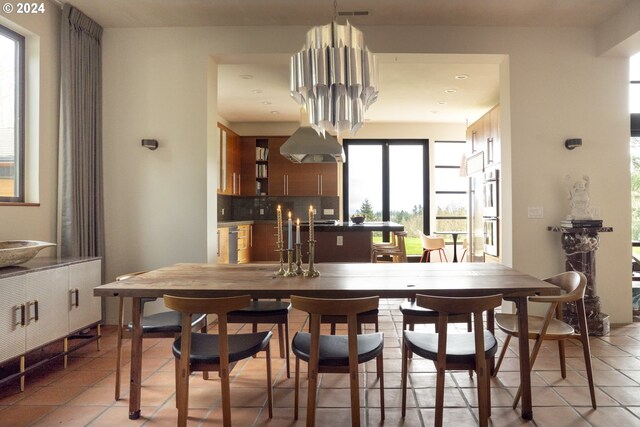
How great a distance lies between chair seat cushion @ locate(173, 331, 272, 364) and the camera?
6.44 feet

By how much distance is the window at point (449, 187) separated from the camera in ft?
27.5

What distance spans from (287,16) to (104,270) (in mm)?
3008

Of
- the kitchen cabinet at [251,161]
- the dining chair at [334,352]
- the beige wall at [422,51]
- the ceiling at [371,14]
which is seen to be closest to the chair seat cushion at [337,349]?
the dining chair at [334,352]

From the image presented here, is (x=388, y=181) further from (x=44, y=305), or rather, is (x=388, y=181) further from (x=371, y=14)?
(x=44, y=305)

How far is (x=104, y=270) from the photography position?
4.04 meters

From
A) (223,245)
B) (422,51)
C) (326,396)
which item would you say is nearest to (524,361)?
(326,396)

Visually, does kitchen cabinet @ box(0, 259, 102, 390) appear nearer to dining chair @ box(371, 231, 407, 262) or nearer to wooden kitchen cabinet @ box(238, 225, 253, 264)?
dining chair @ box(371, 231, 407, 262)

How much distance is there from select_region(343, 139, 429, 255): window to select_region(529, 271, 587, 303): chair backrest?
574 cm

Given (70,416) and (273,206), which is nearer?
(70,416)

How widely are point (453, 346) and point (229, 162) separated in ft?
20.0

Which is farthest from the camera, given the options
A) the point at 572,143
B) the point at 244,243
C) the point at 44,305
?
the point at 244,243

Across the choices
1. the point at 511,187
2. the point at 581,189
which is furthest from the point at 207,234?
the point at 581,189

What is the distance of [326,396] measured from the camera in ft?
8.21

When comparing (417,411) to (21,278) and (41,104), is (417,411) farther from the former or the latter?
(41,104)
